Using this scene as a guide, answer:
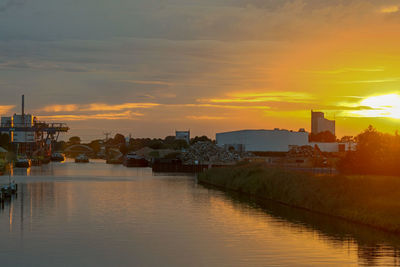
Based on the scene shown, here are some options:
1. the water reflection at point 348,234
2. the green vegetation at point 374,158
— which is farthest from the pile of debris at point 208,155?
the water reflection at point 348,234

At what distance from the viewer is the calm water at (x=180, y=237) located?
110 ft

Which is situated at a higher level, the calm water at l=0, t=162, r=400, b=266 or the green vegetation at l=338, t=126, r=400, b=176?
the green vegetation at l=338, t=126, r=400, b=176

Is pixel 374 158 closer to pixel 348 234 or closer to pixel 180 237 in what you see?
pixel 348 234

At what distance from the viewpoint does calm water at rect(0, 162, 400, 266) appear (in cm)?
3347

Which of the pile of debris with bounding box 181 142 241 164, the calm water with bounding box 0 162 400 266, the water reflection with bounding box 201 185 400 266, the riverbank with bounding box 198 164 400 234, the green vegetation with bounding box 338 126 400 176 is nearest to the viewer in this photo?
the calm water with bounding box 0 162 400 266

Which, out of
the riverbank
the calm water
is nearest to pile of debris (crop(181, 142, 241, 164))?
the riverbank

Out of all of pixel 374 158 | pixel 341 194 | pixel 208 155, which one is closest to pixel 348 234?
pixel 341 194

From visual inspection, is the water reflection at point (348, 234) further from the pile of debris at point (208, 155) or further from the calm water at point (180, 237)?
the pile of debris at point (208, 155)

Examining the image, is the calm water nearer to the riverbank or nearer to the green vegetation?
the riverbank

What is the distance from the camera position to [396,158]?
258ft

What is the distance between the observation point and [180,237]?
41.2m

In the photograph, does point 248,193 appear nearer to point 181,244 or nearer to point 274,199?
point 274,199

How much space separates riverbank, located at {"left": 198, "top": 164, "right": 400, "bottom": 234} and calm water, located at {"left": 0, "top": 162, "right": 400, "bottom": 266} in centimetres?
133

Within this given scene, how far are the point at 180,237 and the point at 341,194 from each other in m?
19.3
